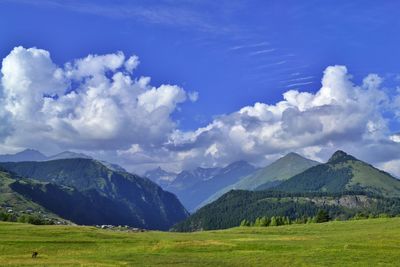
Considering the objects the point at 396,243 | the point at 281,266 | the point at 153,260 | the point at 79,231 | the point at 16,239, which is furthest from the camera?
the point at 79,231

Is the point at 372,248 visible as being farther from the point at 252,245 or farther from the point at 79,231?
the point at 79,231

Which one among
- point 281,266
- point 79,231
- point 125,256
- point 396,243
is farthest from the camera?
point 79,231

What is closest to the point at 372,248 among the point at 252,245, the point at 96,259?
the point at 252,245

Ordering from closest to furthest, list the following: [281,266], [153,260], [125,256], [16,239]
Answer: [281,266], [153,260], [125,256], [16,239]

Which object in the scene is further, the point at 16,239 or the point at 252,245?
the point at 16,239

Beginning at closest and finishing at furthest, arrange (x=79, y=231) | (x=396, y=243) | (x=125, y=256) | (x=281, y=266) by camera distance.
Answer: (x=281, y=266), (x=125, y=256), (x=396, y=243), (x=79, y=231)

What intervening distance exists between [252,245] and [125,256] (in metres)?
28.6

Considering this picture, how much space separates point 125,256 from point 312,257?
105 feet

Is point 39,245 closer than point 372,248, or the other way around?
point 372,248

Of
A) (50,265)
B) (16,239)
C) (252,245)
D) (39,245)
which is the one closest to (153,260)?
(50,265)

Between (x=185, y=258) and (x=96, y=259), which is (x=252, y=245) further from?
(x=96, y=259)

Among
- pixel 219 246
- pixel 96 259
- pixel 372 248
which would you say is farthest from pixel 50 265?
pixel 372 248

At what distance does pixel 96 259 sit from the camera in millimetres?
79875

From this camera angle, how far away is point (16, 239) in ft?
356
